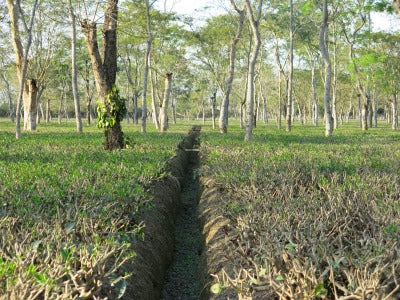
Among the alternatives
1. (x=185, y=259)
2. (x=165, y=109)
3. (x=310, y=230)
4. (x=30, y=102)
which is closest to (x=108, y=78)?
(x=185, y=259)

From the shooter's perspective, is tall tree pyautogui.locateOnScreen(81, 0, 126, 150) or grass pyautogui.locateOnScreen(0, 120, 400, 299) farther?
tall tree pyautogui.locateOnScreen(81, 0, 126, 150)

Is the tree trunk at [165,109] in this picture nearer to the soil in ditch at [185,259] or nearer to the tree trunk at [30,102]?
the tree trunk at [30,102]

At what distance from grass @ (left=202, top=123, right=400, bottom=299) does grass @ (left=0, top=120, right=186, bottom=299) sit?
1.05 meters

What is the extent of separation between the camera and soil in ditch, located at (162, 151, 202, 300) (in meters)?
5.39

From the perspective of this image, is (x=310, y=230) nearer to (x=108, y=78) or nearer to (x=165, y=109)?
(x=108, y=78)

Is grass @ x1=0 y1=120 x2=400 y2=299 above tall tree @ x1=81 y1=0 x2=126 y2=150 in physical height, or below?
below

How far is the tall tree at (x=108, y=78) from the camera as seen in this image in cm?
1260

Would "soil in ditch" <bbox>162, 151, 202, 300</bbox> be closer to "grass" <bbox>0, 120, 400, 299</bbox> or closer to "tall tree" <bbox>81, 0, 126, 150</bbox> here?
"grass" <bbox>0, 120, 400, 299</bbox>

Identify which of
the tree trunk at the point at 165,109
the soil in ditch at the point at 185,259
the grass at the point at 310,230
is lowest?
the soil in ditch at the point at 185,259

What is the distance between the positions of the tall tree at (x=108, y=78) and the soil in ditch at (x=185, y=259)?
4.08m

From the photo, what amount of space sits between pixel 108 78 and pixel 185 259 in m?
7.97

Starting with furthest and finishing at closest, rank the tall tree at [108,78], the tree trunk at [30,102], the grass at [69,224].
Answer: the tree trunk at [30,102] → the tall tree at [108,78] → the grass at [69,224]

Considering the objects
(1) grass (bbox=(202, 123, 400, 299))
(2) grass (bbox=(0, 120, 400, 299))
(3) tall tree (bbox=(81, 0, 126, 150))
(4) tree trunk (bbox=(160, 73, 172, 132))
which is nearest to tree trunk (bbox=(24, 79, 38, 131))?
(4) tree trunk (bbox=(160, 73, 172, 132))

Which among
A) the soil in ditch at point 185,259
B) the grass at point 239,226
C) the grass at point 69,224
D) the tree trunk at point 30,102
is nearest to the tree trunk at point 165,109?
the tree trunk at point 30,102
